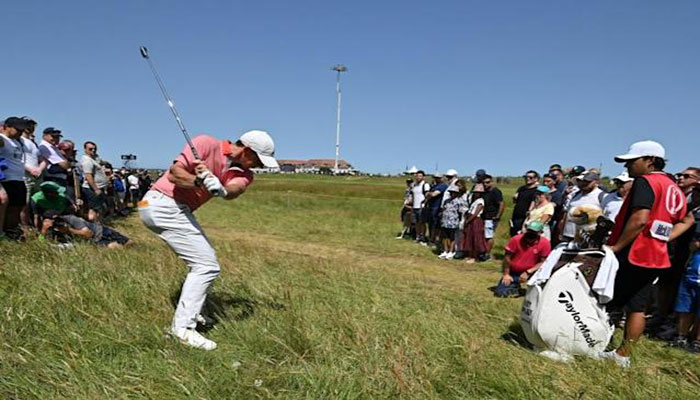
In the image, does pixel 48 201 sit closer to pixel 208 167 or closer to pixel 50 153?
pixel 50 153

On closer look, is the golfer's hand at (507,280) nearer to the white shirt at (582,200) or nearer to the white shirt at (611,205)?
the white shirt at (582,200)

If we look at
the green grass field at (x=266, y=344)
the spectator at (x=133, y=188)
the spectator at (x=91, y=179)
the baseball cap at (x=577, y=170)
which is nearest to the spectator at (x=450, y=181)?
the baseball cap at (x=577, y=170)

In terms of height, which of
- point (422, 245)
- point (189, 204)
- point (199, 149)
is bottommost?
point (422, 245)

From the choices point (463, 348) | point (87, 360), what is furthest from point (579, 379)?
point (87, 360)

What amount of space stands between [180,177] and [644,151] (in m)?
3.95

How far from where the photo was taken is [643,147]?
13.8 ft

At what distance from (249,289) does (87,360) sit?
2.22 m

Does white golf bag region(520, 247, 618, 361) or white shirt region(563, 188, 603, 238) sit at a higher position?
white shirt region(563, 188, 603, 238)

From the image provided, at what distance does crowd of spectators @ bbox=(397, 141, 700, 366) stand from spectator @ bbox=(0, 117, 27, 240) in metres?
6.99

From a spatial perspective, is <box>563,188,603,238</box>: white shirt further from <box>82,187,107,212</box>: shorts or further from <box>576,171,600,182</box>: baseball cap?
<box>82,187,107,212</box>: shorts

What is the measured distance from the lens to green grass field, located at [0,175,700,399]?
2883 mm

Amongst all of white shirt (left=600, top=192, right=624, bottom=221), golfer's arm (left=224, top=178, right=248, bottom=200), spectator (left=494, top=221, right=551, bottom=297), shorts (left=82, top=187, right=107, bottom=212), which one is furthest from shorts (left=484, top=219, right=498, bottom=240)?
shorts (left=82, top=187, right=107, bottom=212)

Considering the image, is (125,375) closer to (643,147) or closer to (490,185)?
(643,147)

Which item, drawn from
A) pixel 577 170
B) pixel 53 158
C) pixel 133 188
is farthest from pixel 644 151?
pixel 133 188
